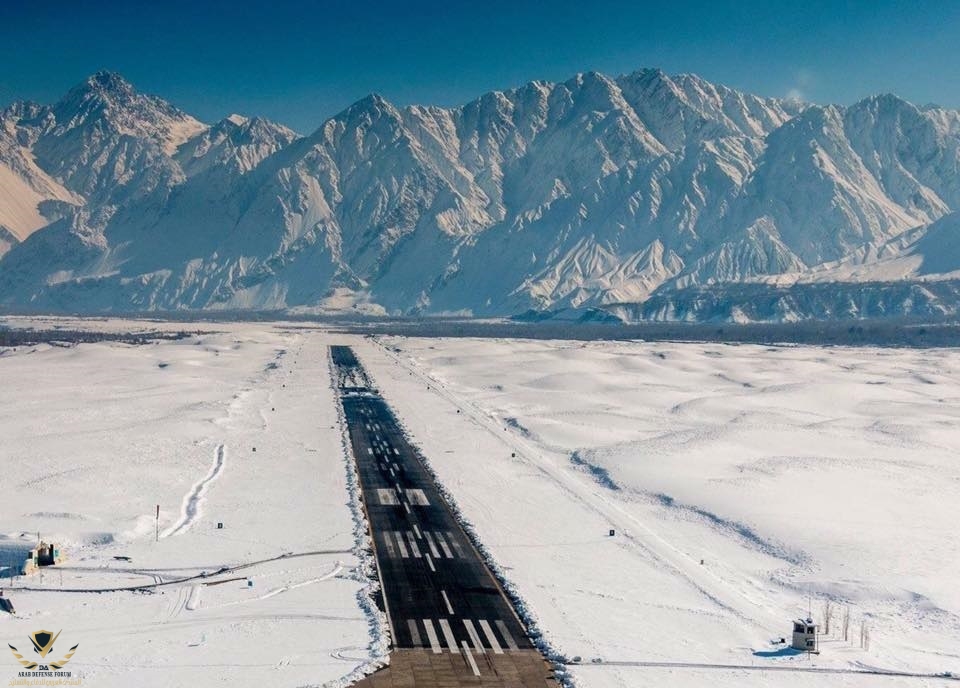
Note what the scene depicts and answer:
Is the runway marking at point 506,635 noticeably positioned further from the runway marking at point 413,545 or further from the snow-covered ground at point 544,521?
the runway marking at point 413,545

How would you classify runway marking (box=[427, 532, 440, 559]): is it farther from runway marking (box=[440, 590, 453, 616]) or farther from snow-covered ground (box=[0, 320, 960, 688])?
runway marking (box=[440, 590, 453, 616])

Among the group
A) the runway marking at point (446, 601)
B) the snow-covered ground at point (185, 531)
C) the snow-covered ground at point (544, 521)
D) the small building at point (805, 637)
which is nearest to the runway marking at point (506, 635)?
the snow-covered ground at point (544, 521)

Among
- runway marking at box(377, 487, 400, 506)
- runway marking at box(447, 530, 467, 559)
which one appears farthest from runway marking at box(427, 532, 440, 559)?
runway marking at box(377, 487, 400, 506)

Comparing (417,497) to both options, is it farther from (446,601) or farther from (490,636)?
(490,636)

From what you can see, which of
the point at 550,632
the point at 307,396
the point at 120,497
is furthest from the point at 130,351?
the point at 550,632

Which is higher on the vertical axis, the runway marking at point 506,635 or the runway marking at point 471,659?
the runway marking at point 506,635

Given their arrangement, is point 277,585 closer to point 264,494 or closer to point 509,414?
point 264,494

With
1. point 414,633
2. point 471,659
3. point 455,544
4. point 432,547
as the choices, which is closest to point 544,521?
point 455,544
